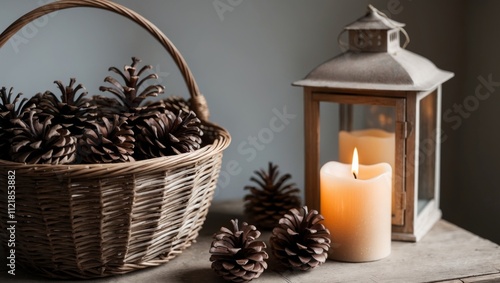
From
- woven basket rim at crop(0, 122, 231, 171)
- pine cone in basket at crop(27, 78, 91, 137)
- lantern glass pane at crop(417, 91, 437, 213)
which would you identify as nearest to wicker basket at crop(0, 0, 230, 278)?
woven basket rim at crop(0, 122, 231, 171)

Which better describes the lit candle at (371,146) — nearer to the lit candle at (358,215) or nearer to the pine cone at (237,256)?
the lit candle at (358,215)

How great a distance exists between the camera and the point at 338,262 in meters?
0.93

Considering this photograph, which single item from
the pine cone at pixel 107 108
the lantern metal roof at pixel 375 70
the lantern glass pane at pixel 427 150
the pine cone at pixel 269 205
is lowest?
the pine cone at pixel 269 205

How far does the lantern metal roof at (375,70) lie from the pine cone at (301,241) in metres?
0.21

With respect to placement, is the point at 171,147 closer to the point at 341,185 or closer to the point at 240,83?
the point at 341,185

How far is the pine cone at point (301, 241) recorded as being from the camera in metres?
0.88

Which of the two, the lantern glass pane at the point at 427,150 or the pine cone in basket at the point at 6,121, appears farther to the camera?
the lantern glass pane at the point at 427,150

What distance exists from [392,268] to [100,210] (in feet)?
1.31

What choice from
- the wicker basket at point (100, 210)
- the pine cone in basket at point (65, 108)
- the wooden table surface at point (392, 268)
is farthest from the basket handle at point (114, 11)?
the wooden table surface at point (392, 268)

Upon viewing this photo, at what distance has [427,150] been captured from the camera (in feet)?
3.59

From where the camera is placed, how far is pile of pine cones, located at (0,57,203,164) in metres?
0.80

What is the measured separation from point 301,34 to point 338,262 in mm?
502

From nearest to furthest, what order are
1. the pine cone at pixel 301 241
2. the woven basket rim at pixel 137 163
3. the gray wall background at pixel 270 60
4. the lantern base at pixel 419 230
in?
the woven basket rim at pixel 137 163 → the pine cone at pixel 301 241 → the lantern base at pixel 419 230 → the gray wall background at pixel 270 60

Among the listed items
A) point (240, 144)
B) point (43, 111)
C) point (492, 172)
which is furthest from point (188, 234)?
point (492, 172)
